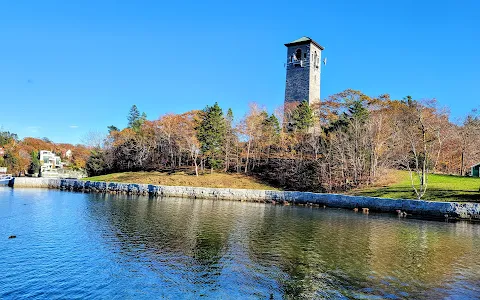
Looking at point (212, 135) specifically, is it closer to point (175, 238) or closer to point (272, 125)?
point (272, 125)

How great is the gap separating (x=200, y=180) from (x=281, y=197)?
17.2 meters

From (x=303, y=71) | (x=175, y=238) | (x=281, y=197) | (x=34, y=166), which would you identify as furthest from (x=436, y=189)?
(x=34, y=166)

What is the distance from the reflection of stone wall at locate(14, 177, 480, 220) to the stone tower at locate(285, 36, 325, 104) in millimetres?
30247

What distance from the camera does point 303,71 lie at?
66.6 metres

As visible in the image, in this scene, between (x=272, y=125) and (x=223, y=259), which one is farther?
(x=272, y=125)

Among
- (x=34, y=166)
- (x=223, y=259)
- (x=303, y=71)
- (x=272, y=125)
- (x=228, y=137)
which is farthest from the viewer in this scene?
(x=34, y=166)

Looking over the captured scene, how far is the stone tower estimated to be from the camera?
6606cm

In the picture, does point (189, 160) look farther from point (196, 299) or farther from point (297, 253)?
point (196, 299)

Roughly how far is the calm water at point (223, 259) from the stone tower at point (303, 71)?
46645 millimetres

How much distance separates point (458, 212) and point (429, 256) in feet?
54.8

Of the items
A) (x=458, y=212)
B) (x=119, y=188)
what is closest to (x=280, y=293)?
(x=458, y=212)

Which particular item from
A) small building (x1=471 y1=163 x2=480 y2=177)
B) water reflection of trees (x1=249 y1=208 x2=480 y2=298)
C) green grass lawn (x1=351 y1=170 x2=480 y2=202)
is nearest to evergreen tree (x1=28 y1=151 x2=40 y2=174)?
green grass lawn (x1=351 y1=170 x2=480 y2=202)

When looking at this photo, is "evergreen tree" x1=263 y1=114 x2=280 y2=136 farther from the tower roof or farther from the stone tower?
the tower roof

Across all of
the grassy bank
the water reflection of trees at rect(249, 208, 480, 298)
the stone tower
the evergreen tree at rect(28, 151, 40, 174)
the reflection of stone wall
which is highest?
the stone tower
